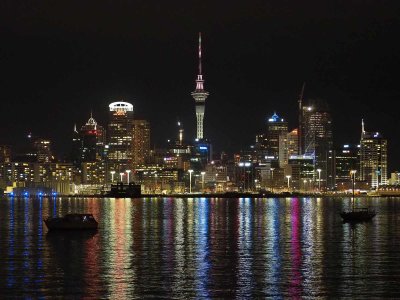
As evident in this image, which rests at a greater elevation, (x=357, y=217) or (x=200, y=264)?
(x=357, y=217)

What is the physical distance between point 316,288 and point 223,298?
5.00 m

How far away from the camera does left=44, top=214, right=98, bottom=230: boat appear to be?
247ft

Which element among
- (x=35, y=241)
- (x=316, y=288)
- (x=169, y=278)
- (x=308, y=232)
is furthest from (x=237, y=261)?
(x=308, y=232)

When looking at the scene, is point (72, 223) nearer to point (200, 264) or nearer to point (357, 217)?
point (200, 264)

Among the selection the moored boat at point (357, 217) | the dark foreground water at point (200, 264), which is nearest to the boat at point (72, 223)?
the dark foreground water at point (200, 264)

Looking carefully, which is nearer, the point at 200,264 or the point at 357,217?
the point at 200,264

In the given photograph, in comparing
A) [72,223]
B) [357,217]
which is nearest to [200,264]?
[72,223]

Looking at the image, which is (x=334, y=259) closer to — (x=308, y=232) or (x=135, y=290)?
(x=135, y=290)

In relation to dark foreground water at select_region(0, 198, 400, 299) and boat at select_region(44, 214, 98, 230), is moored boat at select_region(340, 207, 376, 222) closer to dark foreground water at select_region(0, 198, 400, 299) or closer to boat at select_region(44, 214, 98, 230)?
dark foreground water at select_region(0, 198, 400, 299)

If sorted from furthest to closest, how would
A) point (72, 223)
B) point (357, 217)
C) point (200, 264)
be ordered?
point (357, 217) < point (72, 223) < point (200, 264)

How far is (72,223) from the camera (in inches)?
2972

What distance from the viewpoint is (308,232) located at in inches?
2940

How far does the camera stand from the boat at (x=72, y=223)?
2963 inches

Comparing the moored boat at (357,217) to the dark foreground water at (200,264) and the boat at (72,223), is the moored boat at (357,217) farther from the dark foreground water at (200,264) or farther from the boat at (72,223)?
the boat at (72,223)
